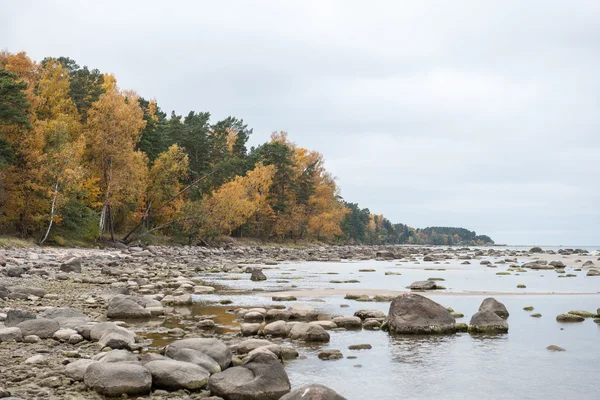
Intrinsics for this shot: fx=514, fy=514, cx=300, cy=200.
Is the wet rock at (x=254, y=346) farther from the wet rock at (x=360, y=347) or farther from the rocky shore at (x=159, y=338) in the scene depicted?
the wet rock at (x=360, y=347)

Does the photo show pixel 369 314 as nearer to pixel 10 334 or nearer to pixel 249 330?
pixel 249 330

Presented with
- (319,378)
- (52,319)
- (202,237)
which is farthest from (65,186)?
(319,378)

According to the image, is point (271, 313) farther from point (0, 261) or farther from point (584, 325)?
point (0, 261)

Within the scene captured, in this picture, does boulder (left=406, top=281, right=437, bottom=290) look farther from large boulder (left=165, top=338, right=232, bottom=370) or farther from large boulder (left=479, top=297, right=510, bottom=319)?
large boulder (left=165, top=338, right=232, bottom=370)

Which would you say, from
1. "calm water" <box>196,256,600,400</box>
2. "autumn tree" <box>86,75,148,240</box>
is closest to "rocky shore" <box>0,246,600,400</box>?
"calm water" <box>196,256,600,400</box>

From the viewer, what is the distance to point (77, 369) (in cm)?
752

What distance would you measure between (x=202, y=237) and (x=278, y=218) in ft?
63.6

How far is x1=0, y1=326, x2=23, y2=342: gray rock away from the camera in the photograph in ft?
31.4

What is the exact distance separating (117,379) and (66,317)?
523 centimetres

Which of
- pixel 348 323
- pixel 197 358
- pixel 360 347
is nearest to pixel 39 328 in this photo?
pixel 197 358

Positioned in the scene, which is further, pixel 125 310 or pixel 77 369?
pixel 125 310

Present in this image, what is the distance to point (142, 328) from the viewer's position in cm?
1188

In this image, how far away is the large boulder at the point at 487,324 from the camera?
1255 centimetres

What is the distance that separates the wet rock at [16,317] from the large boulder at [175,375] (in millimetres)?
4680
